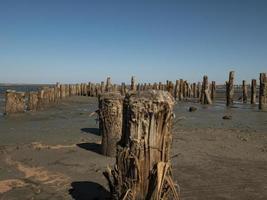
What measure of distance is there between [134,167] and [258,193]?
2.48 meters

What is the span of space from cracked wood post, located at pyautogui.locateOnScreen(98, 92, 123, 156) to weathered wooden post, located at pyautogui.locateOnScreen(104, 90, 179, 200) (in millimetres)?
3973

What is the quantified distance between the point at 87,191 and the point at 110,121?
326 centimetres

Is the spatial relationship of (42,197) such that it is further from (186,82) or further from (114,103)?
(186,82)

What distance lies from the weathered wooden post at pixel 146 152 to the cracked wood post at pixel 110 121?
3973 millimetres

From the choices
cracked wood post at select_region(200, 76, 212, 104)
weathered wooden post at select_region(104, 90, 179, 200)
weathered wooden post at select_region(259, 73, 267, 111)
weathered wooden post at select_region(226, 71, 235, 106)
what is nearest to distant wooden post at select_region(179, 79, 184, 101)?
cracked wood post at select_region(200, 76, 212, 104)

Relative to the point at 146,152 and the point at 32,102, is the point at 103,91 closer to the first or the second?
the point at 32,102

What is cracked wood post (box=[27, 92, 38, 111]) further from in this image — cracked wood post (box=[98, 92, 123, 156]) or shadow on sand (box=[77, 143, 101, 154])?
cracked wood post (box=[98, 92, 123, 156])

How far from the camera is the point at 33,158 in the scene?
879 cm

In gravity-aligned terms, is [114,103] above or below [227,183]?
above

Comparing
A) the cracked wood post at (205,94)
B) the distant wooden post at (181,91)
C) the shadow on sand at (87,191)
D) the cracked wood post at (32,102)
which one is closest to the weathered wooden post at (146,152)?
the shadow on sand at (87,191)

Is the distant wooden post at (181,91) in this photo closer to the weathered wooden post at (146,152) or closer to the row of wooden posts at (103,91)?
the row of wooden posts at (103,91)

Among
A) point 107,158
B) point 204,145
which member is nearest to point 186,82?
point 204,145

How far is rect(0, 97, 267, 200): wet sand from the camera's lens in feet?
20.0

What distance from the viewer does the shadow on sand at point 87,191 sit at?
19.1 feet
